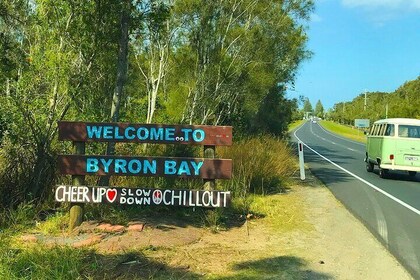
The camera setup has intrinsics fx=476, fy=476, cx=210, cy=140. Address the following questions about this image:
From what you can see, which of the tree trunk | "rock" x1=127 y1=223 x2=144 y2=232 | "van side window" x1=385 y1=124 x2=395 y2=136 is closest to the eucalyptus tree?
"van side window" x1=385 y1=124 x2=395 y2=136

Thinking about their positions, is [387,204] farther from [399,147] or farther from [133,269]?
Result: [133,269]

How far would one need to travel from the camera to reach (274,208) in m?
9.49

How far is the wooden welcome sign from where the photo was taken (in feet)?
23.6

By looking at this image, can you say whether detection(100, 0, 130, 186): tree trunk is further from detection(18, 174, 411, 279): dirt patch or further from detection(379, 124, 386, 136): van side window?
A: detection(379, 124, 386, 136): van side window

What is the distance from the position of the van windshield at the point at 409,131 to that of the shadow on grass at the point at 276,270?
41.3ft

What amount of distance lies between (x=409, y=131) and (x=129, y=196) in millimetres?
13204

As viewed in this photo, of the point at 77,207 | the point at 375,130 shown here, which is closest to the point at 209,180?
the point at 77,207

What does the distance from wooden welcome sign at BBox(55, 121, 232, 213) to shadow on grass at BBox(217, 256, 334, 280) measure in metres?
1.59

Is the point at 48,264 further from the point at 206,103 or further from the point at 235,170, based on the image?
the point at 206,103

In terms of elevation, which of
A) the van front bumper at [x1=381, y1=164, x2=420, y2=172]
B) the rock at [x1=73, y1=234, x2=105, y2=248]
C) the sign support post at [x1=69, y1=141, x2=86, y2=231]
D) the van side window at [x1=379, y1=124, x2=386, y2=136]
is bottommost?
the van front bumper at [x1=381, y1=164, x2=420, y2=172]

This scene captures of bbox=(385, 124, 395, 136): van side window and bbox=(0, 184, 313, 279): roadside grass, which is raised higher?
bbox=(385, 124, 395, 136): van side window

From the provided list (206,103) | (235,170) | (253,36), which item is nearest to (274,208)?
(235,170)

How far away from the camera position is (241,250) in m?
6.48

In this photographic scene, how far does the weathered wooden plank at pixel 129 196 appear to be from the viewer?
718 centimetres
